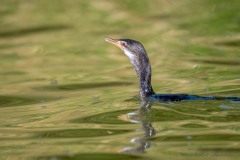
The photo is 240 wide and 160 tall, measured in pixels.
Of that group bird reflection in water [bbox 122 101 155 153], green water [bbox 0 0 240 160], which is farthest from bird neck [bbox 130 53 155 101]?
bird reflection in water [bbox 122 101 155 153]

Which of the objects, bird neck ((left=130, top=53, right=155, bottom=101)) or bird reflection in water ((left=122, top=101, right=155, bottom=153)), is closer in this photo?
bird reflection in water ((left=122, top=101, right=155, bottom=153))

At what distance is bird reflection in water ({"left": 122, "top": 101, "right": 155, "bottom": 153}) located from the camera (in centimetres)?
872

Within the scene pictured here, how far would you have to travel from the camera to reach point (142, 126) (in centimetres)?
981

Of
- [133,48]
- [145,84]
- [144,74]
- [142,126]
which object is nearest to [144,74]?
[144,74]

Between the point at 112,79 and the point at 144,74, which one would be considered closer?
the point at 144,74

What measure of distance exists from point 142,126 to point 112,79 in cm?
405

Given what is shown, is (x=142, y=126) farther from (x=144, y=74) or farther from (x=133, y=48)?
(x=133, y=48)

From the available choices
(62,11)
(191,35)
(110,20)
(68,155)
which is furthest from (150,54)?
(68,155)

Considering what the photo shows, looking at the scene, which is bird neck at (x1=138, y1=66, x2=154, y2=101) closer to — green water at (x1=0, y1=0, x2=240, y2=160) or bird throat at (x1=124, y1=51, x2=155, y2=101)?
bird throat at (x1=124, y1=51, x2=155, y2=101)

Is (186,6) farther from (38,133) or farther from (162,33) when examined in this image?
(38,133)

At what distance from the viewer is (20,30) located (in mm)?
18469

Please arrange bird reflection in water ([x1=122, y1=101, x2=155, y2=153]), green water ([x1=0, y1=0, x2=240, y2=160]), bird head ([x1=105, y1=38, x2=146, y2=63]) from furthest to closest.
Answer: bird head ([x1=105, y1=38, x2=146, y2=63]) → green water ([x1=0, y1=0, x2=240, y2=160]) → bird reflection in water ([x1=122, y1=101, x2=155, y2=153])

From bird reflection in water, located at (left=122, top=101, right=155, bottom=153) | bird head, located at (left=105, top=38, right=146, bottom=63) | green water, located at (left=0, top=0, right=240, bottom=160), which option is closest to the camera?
bird reflection in water, located at (left=122, top=101, right=155, bottom=153)

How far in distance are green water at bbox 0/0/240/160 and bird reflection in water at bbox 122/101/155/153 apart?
0.04ft
